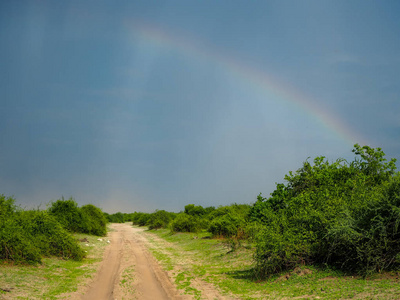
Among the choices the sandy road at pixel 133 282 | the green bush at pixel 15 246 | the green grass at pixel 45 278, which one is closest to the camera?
the green grass at pixel 45 278

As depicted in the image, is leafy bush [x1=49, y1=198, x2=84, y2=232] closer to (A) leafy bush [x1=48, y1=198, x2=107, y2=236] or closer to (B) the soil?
(A) leafy bush [x1=48, y1=198, x2=107, y2=236]

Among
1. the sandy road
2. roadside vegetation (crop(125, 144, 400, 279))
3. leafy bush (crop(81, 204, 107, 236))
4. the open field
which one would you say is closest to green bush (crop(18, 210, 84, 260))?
the open field

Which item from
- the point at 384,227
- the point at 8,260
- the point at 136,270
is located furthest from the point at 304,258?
the point at 8,260

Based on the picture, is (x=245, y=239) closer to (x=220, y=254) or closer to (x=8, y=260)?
(x=220, y=254)

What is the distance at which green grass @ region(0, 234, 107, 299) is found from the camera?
41.5 ft

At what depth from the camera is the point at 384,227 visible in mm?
12031

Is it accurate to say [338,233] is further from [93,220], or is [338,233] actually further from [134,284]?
[93,220]

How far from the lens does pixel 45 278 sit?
15.6 m

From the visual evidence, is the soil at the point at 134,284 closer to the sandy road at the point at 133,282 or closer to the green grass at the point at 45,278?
the sandy road at the point at 133,282

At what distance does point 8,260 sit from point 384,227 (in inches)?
672

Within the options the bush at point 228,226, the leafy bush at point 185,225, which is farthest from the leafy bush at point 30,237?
the leafy bush at point 185,225

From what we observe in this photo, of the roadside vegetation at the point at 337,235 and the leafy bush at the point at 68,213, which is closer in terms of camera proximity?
the roadside vegetation at the point at 337,235

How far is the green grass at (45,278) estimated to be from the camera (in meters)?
12.7

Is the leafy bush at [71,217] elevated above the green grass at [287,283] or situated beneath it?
elevated above
